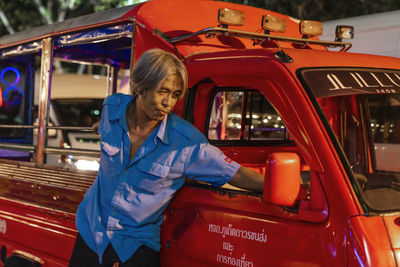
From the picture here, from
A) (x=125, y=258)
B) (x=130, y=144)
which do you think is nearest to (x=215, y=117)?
(x=130, y=144)

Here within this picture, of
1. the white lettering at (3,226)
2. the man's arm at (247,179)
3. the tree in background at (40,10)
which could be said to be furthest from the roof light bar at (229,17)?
the tree in background at (40,10)

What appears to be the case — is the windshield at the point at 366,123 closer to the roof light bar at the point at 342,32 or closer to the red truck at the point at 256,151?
the red truck at the point at 256,151

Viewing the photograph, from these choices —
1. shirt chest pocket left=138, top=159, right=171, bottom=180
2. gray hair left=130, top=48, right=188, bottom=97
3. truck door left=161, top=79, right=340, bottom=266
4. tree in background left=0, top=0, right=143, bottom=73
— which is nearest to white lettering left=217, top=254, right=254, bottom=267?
truck door left=161, top=79, right=340, bottom=266

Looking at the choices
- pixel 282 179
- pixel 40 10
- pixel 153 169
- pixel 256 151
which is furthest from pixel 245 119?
pixel 40 10

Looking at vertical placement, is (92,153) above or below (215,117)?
below

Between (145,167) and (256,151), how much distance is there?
133cm

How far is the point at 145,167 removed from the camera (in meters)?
2.45

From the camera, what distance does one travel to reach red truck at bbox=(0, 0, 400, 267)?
222 centimetres

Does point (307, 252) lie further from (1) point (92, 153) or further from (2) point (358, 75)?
(1) point (92, 153)

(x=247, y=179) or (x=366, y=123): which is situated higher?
(x=366, y=123)

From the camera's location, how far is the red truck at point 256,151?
222 cm

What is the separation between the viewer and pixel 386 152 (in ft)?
12.5

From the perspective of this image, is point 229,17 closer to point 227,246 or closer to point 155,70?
point 155,70

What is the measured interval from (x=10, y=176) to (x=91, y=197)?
2015mm
